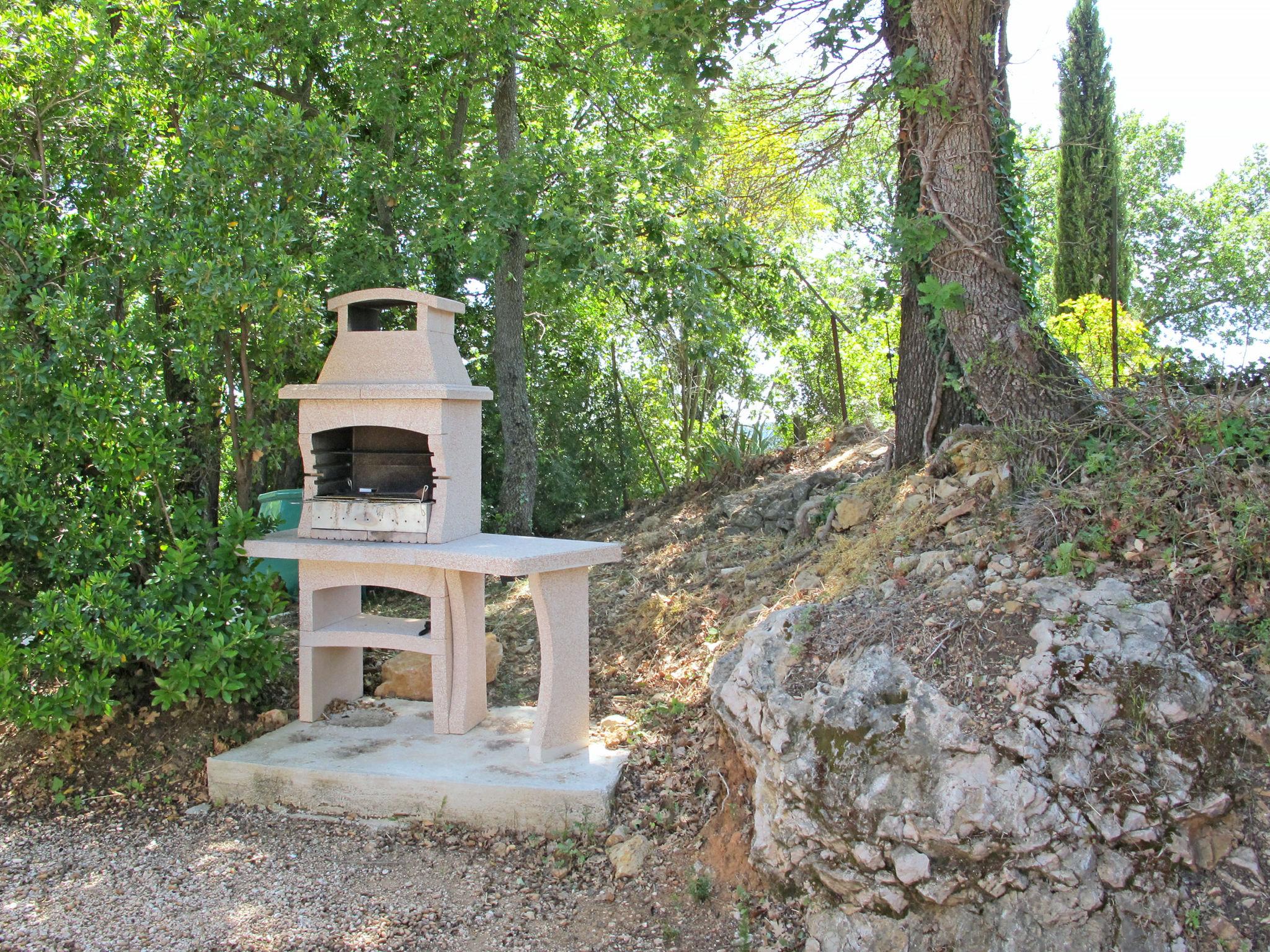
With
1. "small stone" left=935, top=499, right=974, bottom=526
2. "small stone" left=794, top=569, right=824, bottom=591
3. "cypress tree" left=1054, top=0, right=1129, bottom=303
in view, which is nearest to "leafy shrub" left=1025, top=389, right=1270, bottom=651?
"small stone" left=935, top=499, right=974, bottom=526

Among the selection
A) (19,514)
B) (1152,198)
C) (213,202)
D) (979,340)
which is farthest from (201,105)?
(1152,198)

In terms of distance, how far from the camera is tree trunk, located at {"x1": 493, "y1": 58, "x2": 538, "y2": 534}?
26.6ft

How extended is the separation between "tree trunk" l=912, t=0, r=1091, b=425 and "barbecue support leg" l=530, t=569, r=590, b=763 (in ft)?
7.51

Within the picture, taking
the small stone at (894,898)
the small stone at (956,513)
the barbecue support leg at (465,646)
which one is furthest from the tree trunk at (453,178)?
the small stone at (894,898)

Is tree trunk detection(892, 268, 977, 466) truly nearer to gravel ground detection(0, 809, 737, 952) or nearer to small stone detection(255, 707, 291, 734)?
gravel ground detection(0, 809, 737, 952)

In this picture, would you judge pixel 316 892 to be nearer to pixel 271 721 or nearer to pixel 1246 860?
pixel 271 721

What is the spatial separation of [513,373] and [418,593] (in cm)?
412

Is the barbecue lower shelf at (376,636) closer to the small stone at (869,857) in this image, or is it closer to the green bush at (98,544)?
the green bush at (98,544)

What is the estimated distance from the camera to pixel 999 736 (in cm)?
291

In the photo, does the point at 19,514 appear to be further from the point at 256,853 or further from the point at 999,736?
the point at 999,736

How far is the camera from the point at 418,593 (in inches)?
172

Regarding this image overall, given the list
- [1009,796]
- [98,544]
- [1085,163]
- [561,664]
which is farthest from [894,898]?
[1085,163]

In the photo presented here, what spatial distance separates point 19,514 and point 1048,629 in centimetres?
436

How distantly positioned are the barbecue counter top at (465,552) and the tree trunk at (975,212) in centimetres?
211
